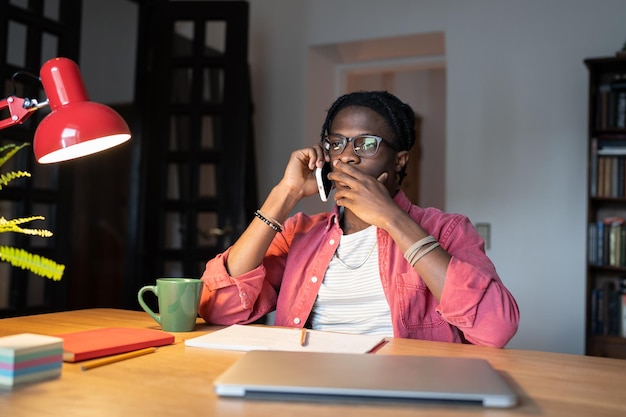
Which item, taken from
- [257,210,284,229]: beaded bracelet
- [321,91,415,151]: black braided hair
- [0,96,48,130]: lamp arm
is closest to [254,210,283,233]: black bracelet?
[257,210,284,229]: beaded bracelet

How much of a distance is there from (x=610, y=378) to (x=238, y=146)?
279 centimetres

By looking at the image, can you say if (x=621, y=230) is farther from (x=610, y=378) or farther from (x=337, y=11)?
(x=610, y=378)

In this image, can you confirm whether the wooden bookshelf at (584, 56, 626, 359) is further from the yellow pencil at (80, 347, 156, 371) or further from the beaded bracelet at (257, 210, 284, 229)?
the yellow pencil at (80, 347, 156, 371)

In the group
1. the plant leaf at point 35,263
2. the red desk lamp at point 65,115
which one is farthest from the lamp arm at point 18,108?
the plant leaf at point 35,263

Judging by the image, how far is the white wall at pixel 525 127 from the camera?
3.37 meters

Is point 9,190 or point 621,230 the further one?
point 621,230

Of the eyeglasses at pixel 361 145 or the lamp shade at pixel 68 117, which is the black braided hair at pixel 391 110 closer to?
the eyeglasses at pixel 361 145

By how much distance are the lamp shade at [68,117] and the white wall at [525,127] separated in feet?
9.51

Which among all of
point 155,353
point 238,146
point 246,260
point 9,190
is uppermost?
point 238,146

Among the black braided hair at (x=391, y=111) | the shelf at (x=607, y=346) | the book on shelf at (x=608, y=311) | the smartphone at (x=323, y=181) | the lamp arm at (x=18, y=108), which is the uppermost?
the black braided hair at (x=391, y=111)

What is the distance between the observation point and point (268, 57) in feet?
13.5

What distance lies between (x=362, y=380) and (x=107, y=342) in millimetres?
452

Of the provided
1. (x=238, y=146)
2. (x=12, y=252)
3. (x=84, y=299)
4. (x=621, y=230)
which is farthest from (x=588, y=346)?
(x=84, y=299)

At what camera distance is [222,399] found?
0.73m
